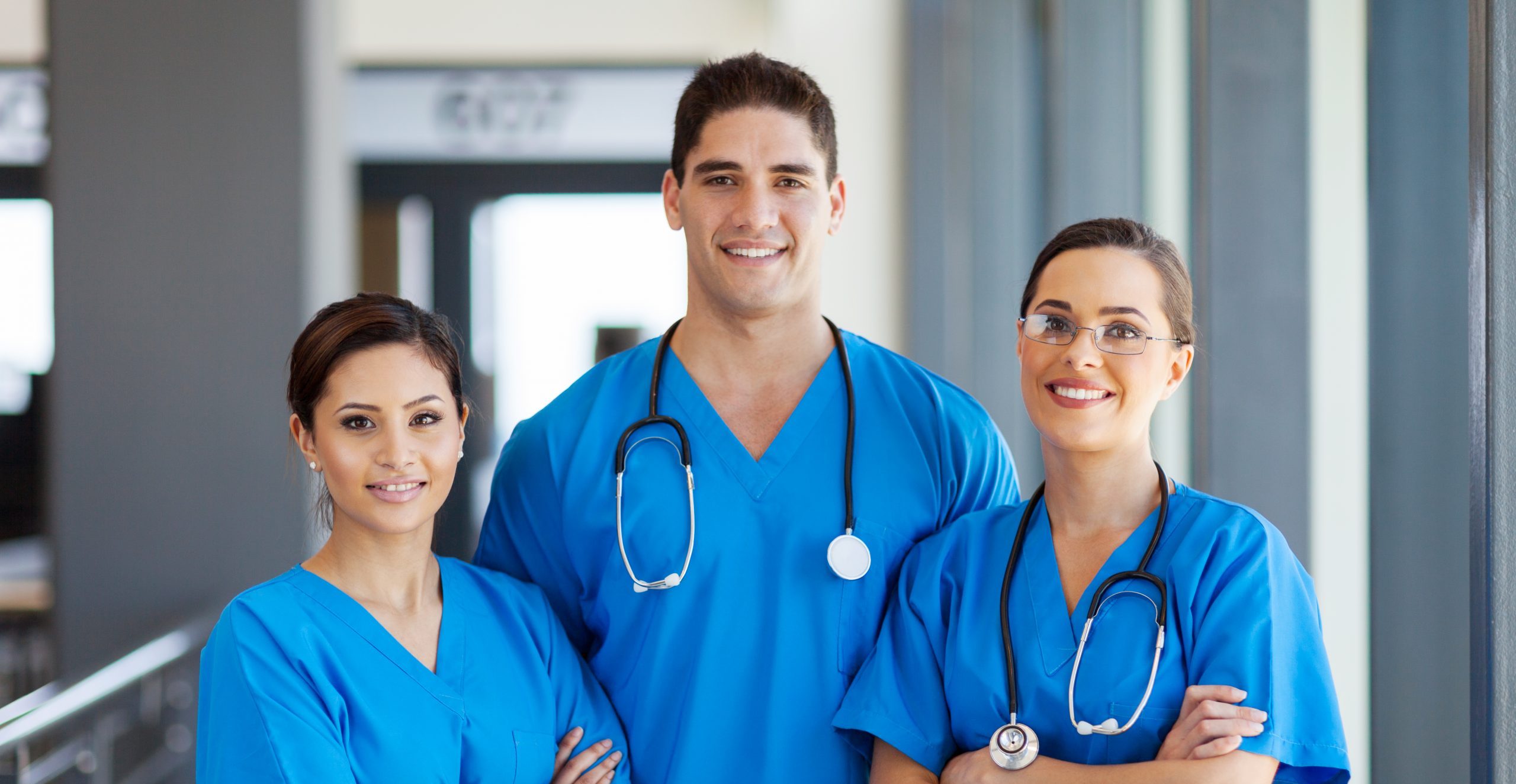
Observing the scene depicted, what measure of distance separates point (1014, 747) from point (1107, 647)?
0.45ft

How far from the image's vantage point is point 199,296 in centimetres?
260

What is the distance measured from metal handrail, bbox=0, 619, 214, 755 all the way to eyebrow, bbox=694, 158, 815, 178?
1.22m

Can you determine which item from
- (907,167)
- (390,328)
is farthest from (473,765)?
(907,167)

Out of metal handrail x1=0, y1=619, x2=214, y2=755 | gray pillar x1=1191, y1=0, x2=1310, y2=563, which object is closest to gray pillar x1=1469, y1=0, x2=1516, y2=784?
gray pillar x1=1191, y1=0, x2=1310, y2=563

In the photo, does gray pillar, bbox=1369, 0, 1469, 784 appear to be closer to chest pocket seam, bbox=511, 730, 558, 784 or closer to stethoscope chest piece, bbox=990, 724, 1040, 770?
stethoscope chest piece, bbox=990, 724, 1040, 770

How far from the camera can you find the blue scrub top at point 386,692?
45.9 inches

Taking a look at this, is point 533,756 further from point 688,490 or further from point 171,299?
point 171,299

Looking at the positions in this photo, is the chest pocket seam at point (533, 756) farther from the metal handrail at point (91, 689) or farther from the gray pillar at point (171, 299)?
the gray pillar at point (171, 299)

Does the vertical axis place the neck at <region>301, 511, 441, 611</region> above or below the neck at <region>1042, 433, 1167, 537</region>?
below

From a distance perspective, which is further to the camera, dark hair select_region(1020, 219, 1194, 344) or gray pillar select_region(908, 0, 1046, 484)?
gray pillar select_region(908, 0, 1046, 484)

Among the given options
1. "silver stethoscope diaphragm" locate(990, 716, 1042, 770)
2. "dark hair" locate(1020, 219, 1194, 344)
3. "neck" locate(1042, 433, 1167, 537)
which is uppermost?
"dark hair" locate(1020, 219, 1194, 344)

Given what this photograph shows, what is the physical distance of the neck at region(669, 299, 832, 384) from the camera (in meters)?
1.54

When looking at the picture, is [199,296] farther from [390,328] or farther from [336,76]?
[390,328]

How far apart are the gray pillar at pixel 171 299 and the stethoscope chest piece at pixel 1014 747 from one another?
1.87m
